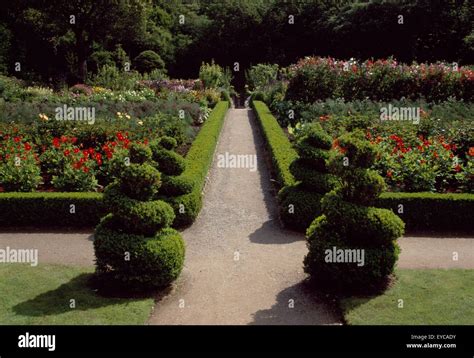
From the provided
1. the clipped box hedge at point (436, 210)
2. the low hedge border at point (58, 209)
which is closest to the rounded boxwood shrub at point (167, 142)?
the low hedge border at point (58, 209)

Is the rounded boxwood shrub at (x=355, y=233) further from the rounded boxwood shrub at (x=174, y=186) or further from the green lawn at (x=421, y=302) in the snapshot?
the rounded boxwood shrub at (x=174, y=186)

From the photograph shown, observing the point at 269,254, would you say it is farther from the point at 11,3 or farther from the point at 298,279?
the point at 11,3

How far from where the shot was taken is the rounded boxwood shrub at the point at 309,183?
9234mm

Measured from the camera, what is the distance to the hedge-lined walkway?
20.8ft

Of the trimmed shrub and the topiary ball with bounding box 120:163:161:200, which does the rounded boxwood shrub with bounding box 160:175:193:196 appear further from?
the topiary ball with bounding box 120:163:161:200

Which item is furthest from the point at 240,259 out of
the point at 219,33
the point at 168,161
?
the point at 219,33

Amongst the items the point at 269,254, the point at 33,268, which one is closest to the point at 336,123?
the point at 269,254

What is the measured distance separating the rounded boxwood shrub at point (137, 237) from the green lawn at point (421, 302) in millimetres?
2286

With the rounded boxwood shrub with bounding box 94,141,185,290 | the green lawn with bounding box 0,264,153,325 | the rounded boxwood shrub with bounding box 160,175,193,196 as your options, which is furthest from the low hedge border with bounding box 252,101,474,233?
the green lawn with bounding box 0,264,153,325

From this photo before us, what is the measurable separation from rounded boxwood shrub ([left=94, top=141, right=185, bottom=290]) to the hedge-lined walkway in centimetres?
42


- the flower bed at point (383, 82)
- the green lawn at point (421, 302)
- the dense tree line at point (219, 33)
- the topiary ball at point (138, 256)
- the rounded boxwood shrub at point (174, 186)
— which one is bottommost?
the green lawn at point (421, 302)

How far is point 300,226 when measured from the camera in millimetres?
9328
